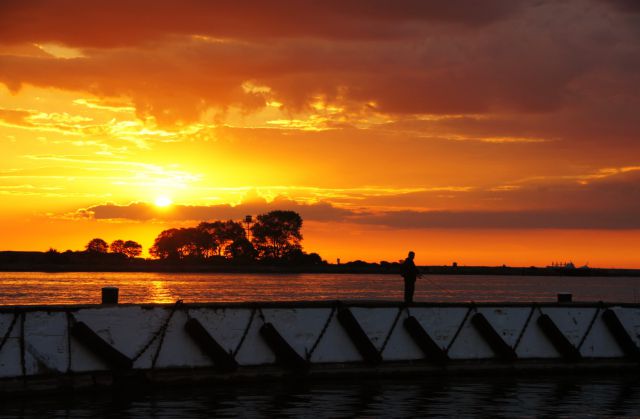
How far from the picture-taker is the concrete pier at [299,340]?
21.3m

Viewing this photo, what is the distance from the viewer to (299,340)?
2438 centimetres

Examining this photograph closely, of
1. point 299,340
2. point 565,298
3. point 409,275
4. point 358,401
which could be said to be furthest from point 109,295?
point 565,298

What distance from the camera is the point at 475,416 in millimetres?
19672

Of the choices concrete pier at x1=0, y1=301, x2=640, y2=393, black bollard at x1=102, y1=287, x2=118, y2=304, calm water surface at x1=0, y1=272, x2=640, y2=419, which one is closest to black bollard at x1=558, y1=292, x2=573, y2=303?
concrete pier at x1=0, y1=301, x2=640, y2=393

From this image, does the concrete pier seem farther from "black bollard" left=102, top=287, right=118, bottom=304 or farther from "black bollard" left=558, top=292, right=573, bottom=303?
"black bollard" left=558, top=292, right=573, bottom=303

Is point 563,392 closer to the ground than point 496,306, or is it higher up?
closer to the ground

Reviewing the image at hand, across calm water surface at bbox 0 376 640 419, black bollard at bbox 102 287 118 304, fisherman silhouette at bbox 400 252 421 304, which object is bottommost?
calm water surface at bbox 0 376 640 419

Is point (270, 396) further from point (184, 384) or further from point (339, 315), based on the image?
point (339, 315)

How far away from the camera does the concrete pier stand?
21.3 m

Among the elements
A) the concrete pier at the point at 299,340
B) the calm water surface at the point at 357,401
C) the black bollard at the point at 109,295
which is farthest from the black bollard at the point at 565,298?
the black bollard at the point at 109,295

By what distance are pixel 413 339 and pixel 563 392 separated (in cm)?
438

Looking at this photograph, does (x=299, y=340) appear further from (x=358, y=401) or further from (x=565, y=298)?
(x=565, y=298)

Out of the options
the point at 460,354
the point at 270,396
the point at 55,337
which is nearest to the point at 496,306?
the point at 460,354

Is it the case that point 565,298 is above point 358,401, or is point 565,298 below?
above
